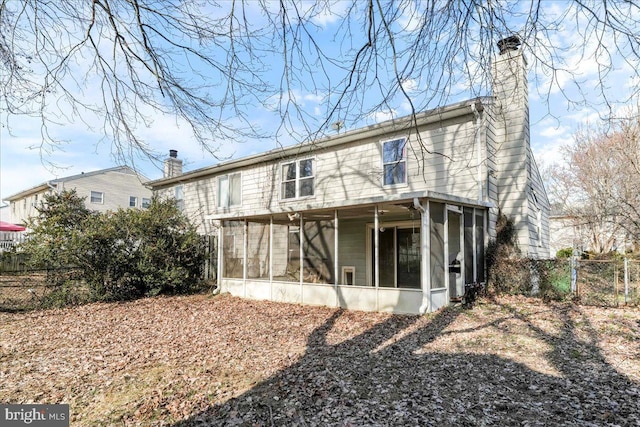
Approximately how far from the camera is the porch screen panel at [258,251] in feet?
37.2

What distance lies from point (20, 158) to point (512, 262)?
9686 millimetres

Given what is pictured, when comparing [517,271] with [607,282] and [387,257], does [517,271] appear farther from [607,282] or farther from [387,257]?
[387,257]

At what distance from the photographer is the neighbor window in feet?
83.9

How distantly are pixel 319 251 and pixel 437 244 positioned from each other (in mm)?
3084

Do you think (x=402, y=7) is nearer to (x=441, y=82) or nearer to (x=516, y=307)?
(x=441, y=82)

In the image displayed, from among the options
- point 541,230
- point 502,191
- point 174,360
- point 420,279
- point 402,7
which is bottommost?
point 174,360

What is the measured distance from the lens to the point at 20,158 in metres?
4.31

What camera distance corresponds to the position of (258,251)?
37.9 ft

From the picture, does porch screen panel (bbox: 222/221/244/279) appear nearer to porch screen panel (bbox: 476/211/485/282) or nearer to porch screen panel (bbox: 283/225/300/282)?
porch screen panel (bbox: 283/225/300/282)

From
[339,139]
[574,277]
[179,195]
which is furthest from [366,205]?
[179,195]

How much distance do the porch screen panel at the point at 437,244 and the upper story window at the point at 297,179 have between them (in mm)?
4955

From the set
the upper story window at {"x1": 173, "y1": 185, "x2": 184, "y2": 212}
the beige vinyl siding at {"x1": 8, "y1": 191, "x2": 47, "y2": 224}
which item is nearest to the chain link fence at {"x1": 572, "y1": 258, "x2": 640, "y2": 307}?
the upper story window at {"x1": 173, "y1": 185, "x2": 184, "y2": 212}

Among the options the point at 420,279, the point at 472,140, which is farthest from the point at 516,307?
the point at 472,140

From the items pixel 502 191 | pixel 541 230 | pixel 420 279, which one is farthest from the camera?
pixel 541 230
